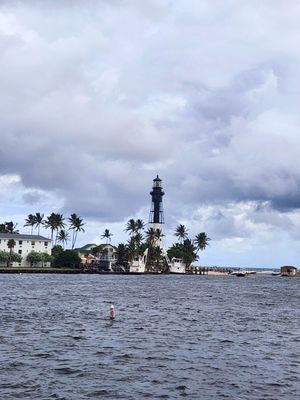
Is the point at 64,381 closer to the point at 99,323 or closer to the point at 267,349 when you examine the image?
the point at 267,349

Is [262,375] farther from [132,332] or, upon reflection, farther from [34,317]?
[34,317]

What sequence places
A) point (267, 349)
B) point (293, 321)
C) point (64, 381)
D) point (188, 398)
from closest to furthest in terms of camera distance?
point (188, 398) < point (64, 381) < point (267, 349) < point (293, 321)

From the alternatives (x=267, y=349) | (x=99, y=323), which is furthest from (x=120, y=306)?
(x=267, y=349)

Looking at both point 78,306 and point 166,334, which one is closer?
point 166,334

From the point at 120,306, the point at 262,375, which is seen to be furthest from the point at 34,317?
the point at 262,375

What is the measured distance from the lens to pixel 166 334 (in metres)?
42.1

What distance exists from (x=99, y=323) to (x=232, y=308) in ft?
83.8

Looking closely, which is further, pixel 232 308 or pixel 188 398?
pixel 232 308

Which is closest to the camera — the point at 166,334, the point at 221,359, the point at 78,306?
the point at 221,359

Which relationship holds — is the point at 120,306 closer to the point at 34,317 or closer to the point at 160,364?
the point at 34,317

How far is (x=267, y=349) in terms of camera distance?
3631 cm

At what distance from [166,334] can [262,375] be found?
14457 mm

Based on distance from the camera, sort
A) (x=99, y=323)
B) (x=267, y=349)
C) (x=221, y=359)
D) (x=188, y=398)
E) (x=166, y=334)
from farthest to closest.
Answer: (x=99, y=323) < (x=166, y=334) < (x=267, y=349) < (x=221, y=359) < (x=188, y=398)

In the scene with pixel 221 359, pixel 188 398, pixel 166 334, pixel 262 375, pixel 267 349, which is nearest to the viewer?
pixel 188 398
